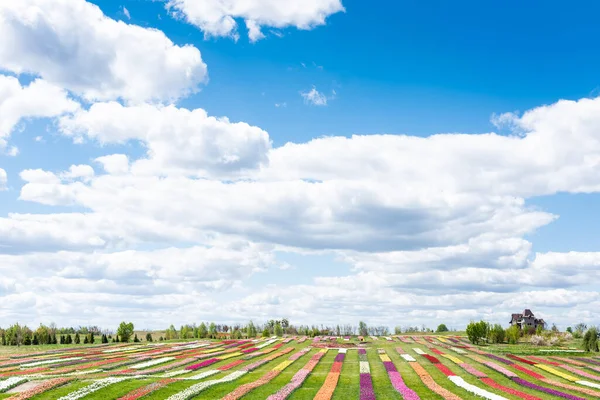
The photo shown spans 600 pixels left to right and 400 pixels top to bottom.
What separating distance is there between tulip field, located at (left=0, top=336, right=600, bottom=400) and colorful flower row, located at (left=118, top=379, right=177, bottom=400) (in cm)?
9

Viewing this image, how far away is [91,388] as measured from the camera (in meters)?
39.8

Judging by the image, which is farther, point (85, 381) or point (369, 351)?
point (369, 351)

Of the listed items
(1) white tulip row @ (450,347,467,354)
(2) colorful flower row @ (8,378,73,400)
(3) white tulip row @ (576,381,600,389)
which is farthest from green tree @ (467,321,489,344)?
(2) colorful flower row @ (8,378,73,400)

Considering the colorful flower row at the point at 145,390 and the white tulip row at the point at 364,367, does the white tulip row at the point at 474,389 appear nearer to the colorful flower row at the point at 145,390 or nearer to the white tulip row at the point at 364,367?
the white tulip row at the point at 364,367

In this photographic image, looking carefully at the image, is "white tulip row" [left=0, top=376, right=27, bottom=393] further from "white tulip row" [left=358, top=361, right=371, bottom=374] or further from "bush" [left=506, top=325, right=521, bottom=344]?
"bush" [left=506, top=325, right=521, bottom=344]

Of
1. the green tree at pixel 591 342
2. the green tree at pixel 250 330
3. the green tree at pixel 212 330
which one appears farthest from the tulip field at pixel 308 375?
the green tree at pixel 250 330

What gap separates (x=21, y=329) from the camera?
376 ft

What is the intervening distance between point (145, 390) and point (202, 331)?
100204 mm

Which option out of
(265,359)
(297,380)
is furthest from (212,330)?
(297,380)

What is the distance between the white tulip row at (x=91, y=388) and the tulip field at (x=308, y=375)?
0.07 metres

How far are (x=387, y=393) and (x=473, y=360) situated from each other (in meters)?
28.4

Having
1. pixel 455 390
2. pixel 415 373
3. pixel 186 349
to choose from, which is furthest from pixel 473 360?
pixel 186 349

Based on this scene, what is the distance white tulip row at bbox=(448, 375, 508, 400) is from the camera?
43088 millimetres

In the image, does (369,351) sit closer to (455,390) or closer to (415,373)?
(415,373)
